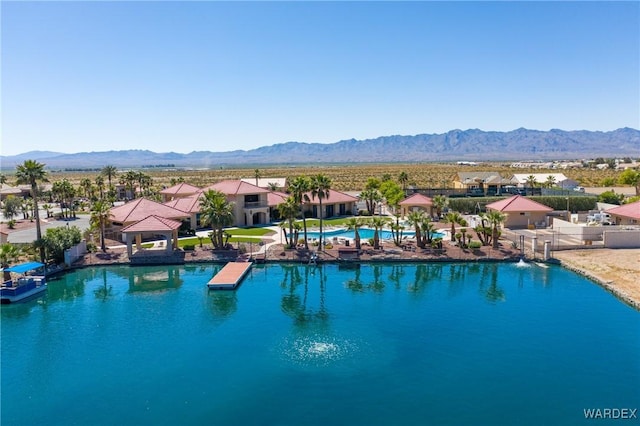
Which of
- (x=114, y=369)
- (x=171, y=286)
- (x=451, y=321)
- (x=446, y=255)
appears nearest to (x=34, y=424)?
(x=114, y=369)

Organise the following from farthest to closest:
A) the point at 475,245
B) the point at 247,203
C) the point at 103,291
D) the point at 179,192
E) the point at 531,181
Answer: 1. the point at 531,181
2. the point at 179,192
3. the point at 247,203
4. the point at 475,245
5. the point at 103,291

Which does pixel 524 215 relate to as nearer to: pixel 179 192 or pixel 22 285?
pixel 179 192

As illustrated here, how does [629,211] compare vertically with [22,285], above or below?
above

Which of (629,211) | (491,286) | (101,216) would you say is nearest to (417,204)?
(629,211)

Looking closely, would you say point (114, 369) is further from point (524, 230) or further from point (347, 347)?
point (524, 230)

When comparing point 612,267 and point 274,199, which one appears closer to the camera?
point 612,267

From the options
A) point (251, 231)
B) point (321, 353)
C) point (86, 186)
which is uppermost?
point (86, 186)

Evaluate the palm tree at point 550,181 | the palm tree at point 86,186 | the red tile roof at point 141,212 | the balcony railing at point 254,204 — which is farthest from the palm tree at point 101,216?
the palm tree at point 550,181

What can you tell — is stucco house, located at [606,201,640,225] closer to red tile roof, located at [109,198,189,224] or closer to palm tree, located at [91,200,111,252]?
red tile roof, located at [109,198,189,224]
